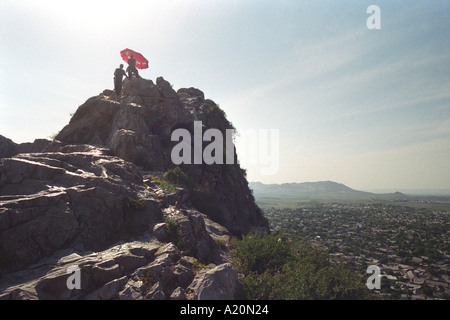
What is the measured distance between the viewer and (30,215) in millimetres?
8094

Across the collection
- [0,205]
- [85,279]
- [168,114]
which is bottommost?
[85,279]

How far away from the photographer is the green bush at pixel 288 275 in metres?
7.24

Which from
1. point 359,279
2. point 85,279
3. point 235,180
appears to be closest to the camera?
point 85,279

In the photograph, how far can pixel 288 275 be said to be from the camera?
8047mm

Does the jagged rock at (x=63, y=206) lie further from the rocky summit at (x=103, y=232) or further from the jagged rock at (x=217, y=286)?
the jagged rock at (x=217, y=286)

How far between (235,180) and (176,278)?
950 inches

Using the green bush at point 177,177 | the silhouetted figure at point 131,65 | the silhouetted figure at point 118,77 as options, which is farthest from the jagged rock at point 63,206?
the silhouetted figure at point 131,65

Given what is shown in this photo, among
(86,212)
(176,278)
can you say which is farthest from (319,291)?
(86,212)

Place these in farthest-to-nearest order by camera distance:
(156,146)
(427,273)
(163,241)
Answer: (427,273) < (156,146) < (163,241)

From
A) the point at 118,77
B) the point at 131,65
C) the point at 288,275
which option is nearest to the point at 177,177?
the point at 288,275

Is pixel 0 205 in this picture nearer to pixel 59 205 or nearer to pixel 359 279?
pixel 59 205

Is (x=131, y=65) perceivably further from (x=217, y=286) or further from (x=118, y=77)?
(x=217, y=286)

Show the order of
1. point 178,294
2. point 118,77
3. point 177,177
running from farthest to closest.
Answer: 1. point 118,77
2. point 177,177
3. point 178,294

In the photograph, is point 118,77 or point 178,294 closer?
point 178,294
